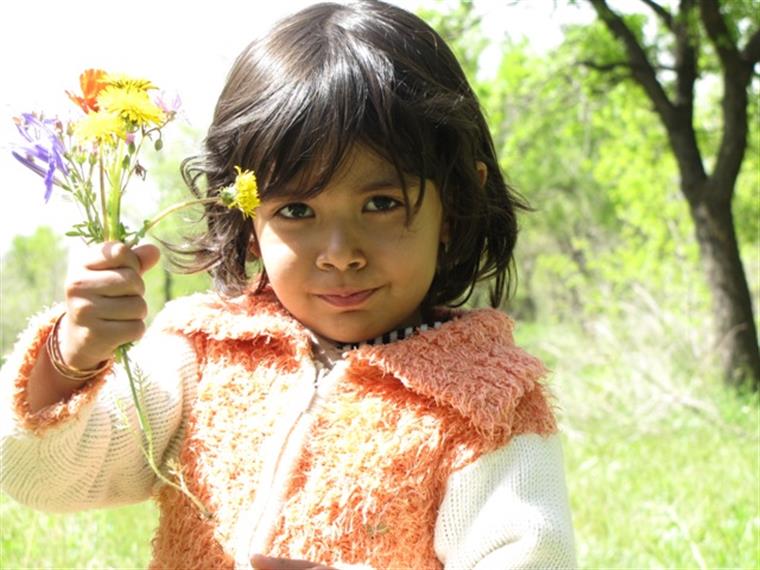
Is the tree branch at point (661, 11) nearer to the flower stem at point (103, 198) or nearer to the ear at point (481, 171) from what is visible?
the ear at point (481, 171)

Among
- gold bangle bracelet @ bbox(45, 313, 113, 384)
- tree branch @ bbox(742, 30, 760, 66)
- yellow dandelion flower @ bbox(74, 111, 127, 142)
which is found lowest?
gold bangle bracelet @ bbox(45, 313, 113, 384)

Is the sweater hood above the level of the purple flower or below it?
below

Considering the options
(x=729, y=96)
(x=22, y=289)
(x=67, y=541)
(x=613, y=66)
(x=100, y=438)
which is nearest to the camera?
(x=100, y=438)

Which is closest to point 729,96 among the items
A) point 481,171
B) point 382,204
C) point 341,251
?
point 481,171

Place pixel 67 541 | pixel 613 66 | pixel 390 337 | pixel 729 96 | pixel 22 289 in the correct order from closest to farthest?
pixel 390 337 < pixel 67 541 < pixel 729 96 < pixel 613 66 < pixel 22 289

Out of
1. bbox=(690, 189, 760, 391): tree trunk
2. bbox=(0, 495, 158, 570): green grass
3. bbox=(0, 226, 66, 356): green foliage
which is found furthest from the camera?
bbox=(690, 189, 760, 391): tree trunk

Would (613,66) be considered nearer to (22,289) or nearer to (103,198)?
(22,289)

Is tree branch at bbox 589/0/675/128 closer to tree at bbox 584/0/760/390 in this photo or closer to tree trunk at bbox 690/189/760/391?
tree at bbox 584/0/760/390

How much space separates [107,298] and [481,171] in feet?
2.85

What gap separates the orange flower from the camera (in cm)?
148

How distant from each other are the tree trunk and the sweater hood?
19.4ft

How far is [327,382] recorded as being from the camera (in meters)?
1.80

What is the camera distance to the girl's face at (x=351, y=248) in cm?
169

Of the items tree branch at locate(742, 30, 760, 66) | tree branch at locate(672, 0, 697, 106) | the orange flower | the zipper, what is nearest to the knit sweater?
the zipper
